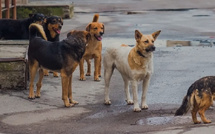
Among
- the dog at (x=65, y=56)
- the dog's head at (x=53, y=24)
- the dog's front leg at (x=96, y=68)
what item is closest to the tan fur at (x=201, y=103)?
the dog at (x=65, y=56)

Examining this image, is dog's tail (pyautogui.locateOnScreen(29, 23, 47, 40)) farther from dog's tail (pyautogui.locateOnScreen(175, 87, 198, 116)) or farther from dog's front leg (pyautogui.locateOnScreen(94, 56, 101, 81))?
dog's tail (pyautogui.locateOnScreen(175, 87, 198, 116))

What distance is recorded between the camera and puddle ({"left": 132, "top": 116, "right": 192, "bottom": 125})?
909 cm

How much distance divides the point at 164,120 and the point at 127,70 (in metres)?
1.08

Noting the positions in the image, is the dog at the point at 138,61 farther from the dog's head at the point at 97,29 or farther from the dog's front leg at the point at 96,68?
the dog's front leg at the point at 96,68

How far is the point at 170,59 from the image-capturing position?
14.4 m

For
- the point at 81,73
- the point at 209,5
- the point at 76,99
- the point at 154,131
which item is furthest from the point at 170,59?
the point at 209,5

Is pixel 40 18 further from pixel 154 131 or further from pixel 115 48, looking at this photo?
pixel 154 131

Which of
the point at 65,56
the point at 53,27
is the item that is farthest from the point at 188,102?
the point at 53,27

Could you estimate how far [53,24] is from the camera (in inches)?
487

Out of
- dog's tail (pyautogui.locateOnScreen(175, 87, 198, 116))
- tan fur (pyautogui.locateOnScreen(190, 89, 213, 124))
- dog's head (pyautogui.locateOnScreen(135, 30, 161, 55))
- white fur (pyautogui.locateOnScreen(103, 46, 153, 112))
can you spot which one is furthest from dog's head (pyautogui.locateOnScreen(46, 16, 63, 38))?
tan fur (pyautogui.locateOnScreen(190, 89, 213, 124))

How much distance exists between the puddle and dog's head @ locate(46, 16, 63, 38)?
3722 mm

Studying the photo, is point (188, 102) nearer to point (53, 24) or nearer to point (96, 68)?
point (96, 68)

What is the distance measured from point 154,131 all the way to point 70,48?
2.50 metres

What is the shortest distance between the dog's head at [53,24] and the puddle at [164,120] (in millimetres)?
3722
